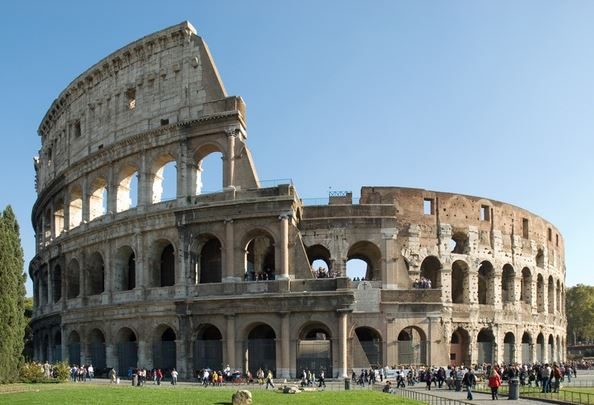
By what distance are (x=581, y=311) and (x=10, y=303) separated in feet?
207

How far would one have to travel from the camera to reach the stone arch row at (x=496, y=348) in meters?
39.1

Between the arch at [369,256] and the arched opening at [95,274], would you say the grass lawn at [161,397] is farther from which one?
the arched opening at [95,274]

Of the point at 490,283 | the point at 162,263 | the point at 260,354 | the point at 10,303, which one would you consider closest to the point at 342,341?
the point at 260,354

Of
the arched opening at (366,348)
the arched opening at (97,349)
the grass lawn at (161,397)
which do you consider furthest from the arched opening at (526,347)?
the arched opening at (97,349)

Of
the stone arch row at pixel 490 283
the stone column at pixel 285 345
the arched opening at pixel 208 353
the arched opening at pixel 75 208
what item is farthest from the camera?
the arched opening at pixel 75 208

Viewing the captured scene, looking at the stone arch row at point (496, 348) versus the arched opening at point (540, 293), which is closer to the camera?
the stone arch row at point (496, 348)

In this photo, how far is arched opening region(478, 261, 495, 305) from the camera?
4097 centimetres

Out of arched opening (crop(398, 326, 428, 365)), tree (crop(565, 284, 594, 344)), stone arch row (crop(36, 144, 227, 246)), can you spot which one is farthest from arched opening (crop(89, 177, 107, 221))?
tree (crop(565, 284, 594, 344))

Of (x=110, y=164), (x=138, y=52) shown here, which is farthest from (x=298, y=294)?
(x=138, y=52)

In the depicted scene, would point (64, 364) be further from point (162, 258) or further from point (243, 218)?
point (243, 218)

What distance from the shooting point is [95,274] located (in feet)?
129

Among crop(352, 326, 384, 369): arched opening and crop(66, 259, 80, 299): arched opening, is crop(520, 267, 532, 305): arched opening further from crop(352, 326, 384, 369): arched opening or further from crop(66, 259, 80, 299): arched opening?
crop(66, 259, 80, 299): arched opening

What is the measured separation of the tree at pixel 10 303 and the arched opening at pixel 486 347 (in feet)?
78.0

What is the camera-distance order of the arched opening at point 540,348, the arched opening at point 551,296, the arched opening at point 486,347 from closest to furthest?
the arched opening at point 486,347 < the arched opening at point 540,348 < the arched opening at point 551,296
